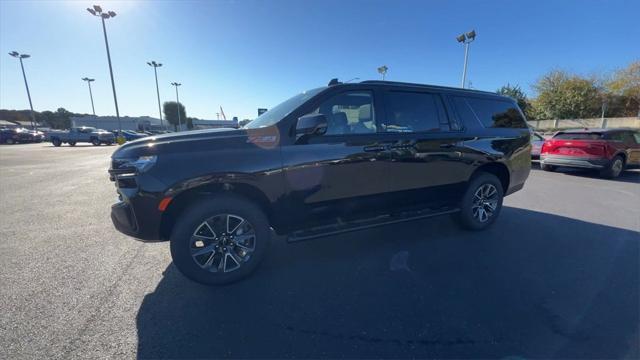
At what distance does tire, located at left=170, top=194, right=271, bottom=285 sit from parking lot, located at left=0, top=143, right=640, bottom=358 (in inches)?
6.9

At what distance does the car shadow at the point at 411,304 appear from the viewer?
200cm

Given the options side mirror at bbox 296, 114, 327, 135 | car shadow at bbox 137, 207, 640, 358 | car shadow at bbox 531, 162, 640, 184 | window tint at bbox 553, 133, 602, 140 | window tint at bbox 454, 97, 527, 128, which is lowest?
car shadow at bbox 531, 162, 640, 184

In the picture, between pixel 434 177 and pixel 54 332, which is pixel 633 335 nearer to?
pixel 434 177

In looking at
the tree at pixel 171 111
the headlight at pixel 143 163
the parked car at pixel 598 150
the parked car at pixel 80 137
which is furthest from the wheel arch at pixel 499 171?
the tree at pixel 171 111

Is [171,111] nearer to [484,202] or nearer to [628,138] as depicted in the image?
[484,202]

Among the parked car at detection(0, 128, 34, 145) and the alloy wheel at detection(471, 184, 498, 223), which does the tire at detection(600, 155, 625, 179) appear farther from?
the parked car at detection(0, 128, 34, 145)

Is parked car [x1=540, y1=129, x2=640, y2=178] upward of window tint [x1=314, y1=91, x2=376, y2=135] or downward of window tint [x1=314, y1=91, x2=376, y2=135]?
downward

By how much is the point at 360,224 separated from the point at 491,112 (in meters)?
2.86

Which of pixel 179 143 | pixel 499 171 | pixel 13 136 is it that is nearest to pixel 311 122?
pixel 179 143

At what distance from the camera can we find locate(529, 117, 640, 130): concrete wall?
29.9m

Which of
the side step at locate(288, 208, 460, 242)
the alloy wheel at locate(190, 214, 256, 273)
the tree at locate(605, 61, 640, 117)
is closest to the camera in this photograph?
the alloy wheel at locate(190, 214, 256, 273)

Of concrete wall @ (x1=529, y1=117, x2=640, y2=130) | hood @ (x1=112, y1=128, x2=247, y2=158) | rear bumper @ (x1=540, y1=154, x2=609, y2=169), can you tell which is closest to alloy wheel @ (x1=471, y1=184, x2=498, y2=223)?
hood @ (x1=112, y1=128, x2=247, y2=158)

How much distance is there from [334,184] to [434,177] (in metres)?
1.55

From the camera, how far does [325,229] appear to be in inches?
121
